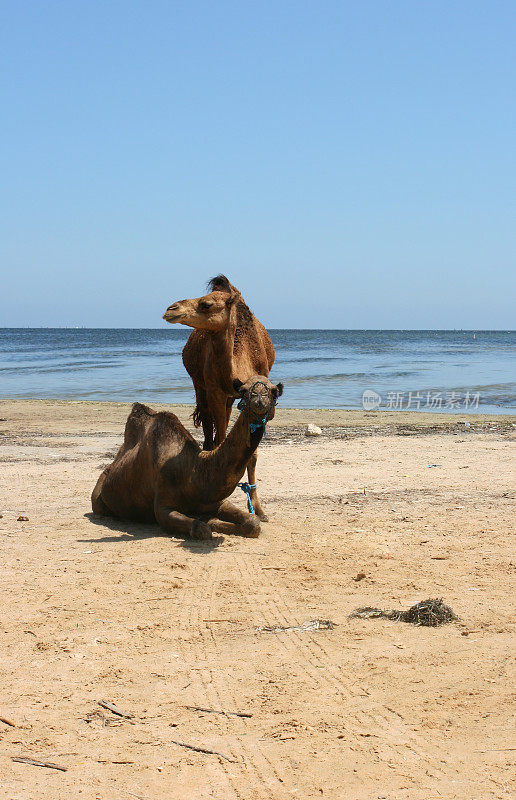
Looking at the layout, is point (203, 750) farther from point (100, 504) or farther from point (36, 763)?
point (100, 504)

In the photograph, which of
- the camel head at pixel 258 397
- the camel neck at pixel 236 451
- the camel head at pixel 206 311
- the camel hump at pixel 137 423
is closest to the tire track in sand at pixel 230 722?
the camel neck at pixel 236 451

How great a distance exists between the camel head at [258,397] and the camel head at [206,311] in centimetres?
71

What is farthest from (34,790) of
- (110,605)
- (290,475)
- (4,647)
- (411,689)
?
(290,475)

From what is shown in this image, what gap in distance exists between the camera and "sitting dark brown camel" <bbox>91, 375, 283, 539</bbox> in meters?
6.56

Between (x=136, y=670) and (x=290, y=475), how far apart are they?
638 cm

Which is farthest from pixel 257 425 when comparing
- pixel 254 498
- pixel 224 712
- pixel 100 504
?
pixel 224 712

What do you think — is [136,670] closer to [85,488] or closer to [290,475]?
[85,488]

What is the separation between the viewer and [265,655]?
4383 mm

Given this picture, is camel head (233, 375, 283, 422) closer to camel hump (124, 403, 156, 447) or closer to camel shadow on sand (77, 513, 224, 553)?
camel shadow on sand (77, 513, 224, 553)

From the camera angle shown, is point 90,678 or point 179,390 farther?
point 179,390

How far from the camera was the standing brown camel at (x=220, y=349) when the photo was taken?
6.96 meters

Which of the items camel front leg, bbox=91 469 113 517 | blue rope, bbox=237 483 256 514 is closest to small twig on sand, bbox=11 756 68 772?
blue rope, bbox=237 483 256 514

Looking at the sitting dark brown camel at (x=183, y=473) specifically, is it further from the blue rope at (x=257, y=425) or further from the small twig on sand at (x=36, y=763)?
the small twig on sand at (x=36, y=763)

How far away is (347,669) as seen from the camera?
4.19 meters
